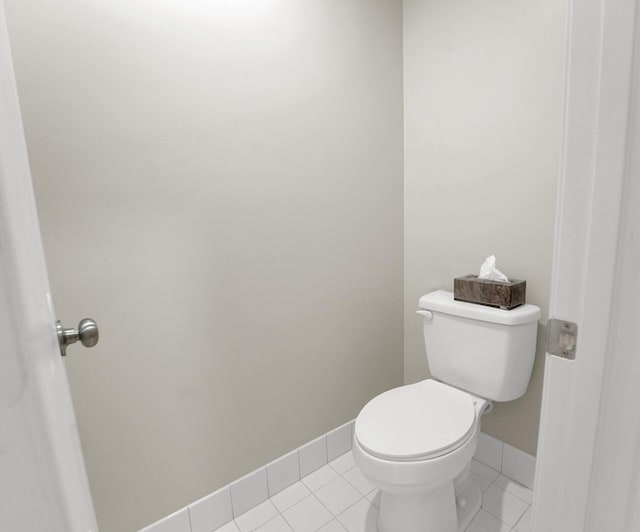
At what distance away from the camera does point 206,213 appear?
1.20 meters

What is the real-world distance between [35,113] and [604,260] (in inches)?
48.0

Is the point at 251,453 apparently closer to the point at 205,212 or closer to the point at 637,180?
the point at 205,212

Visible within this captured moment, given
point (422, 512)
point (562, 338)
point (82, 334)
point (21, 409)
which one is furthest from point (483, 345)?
point (21, 409)

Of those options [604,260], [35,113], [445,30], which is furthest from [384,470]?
[445,30]

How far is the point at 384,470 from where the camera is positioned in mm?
1047

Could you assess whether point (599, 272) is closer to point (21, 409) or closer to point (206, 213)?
point (21, 409)

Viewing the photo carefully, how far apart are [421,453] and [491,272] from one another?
2.29ft

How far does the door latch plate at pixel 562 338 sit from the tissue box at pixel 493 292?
859 mm

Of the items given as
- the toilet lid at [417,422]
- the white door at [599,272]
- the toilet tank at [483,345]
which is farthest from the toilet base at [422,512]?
the white door at [599,272]

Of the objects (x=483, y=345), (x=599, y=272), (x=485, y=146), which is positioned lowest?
(x=483, y=345)

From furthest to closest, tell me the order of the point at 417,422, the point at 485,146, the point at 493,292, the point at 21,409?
the point at 485,146 → the point at 493,292 → the point at 417,422 → the point at 21,409

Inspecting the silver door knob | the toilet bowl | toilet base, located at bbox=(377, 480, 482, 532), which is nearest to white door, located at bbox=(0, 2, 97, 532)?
the silver door knob

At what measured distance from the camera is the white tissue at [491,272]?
1345 millimetres

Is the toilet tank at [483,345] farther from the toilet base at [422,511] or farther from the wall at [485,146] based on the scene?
the toilet base at [422,511]
